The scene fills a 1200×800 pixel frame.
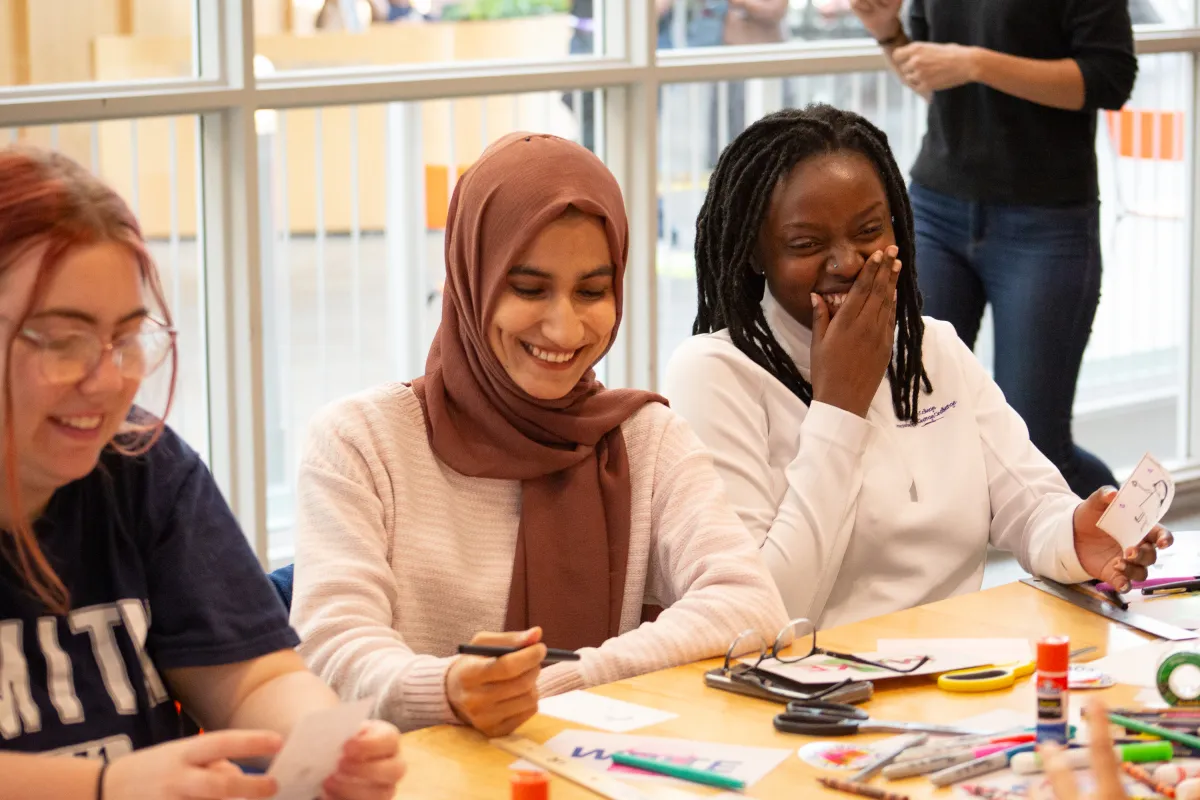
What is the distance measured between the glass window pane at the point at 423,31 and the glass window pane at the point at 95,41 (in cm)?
18

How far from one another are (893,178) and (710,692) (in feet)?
3.51

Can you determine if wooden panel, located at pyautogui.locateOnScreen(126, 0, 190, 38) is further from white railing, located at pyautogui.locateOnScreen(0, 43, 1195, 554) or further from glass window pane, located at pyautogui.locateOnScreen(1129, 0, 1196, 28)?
→ glass window pane, located at pyautogui.locateOnScreen(1129, 0, 1196, 28)

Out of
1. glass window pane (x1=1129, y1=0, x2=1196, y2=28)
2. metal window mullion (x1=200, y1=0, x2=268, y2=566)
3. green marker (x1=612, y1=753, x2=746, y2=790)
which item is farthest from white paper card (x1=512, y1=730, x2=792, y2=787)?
glass window pane (x1=1129, y1=0, x2=1196, y2=28)

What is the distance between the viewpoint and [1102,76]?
11.8 feet

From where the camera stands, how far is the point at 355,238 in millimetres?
3844

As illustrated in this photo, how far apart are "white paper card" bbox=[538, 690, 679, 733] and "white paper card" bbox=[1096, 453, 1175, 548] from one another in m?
0.76

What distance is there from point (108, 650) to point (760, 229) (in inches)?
51.0

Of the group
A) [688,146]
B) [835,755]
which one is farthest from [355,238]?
[835,755]

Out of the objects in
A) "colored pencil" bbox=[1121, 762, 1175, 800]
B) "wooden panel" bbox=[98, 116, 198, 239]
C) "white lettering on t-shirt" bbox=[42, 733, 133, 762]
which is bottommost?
"colored pencil" bbox=[1121, 762, 1175, 800]

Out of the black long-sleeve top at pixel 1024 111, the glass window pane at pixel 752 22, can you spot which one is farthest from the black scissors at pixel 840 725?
the glass window pane at pixel 752 22

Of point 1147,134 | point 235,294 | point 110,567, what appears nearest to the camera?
point 110,567

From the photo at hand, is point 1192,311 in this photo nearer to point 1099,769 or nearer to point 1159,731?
point 1159,731

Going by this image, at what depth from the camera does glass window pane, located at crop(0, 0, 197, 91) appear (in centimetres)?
313

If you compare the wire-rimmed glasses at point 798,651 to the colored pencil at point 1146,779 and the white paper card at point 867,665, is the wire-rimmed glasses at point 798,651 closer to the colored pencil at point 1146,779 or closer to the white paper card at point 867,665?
the white paper card at point 867,665
